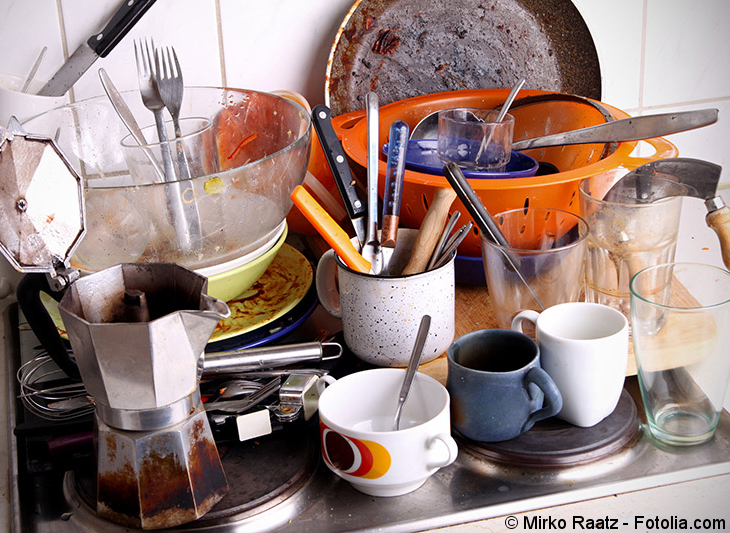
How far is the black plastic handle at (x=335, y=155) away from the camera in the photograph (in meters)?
0.68

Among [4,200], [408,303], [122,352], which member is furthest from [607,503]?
[4,200]

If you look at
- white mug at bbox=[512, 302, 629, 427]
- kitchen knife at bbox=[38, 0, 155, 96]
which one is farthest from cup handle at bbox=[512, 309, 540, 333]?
kitchen knife at bbox=[38, 0, 155, 96]

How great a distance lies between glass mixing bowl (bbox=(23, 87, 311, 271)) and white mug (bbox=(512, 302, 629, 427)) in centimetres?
29

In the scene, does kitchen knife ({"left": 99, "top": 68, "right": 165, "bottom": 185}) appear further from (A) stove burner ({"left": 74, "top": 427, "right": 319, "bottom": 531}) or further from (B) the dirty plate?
(A) stove burner ({"left": 74, "top": 427, "right": 319, "bottom": 531})

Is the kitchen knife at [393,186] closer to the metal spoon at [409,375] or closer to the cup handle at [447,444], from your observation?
the metal spoon at [409,375]

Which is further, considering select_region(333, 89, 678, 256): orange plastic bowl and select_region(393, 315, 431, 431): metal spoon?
select_region(333, 89, 678, 256): orange plastic bowl

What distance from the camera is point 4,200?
527 mm

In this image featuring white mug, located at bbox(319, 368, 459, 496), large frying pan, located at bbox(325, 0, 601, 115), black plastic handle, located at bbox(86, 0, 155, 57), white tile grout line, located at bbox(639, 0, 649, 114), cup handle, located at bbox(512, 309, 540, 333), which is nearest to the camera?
white mug, located at bbox(319, 368, 459, 496)

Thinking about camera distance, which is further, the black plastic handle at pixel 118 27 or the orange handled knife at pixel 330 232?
the black plastic handle at pixel 118 27

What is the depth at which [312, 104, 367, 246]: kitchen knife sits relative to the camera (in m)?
0.68

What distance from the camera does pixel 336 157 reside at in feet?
2.25

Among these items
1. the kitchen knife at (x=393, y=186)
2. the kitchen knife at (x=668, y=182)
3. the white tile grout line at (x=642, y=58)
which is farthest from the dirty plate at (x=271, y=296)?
the white tile grout line at (x=642, y=58)

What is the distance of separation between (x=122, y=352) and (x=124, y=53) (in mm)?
573

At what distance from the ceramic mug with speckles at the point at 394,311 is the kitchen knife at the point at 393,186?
0.06 m
